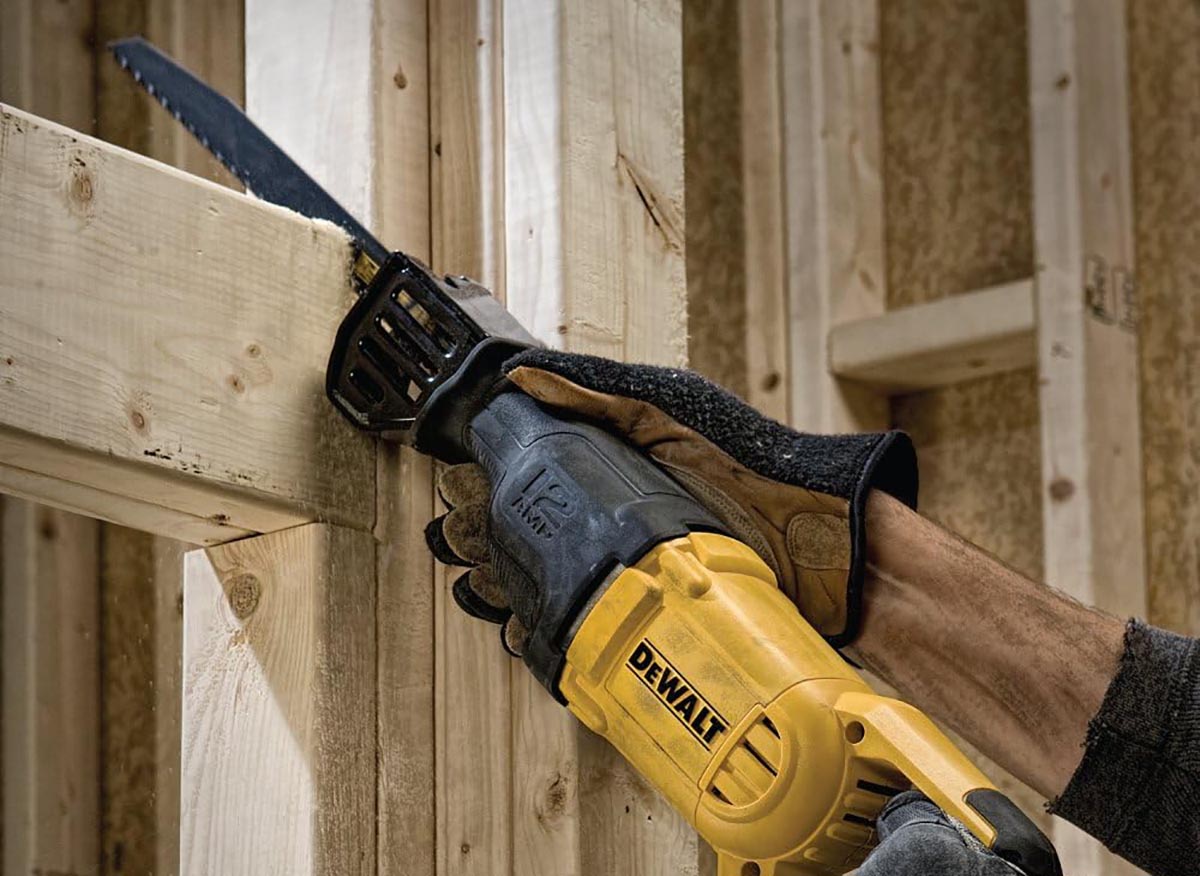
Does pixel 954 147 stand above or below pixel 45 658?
above

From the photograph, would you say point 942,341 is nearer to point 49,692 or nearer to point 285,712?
point 49,692

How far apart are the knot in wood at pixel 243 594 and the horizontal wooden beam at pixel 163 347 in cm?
3

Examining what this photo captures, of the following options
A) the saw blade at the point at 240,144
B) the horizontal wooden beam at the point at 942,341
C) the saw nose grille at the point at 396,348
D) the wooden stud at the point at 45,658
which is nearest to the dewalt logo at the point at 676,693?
the saw nose grille at the point at 396,348

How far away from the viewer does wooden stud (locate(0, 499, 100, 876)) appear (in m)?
2.04

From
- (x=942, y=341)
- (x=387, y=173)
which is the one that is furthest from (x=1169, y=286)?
(x=387, y=173)

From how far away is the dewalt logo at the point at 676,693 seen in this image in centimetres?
90

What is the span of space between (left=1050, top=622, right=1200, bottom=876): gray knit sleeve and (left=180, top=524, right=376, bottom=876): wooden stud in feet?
1.48

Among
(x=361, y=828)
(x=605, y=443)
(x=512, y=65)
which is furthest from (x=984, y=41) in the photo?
(x=361, y=828)

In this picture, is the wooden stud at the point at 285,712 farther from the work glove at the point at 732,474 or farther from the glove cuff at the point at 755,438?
the glove cuff at the point at 755,438

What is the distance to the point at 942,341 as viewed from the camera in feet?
7.07

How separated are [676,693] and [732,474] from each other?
0.53ft

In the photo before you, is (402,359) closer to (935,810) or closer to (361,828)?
(361,828)

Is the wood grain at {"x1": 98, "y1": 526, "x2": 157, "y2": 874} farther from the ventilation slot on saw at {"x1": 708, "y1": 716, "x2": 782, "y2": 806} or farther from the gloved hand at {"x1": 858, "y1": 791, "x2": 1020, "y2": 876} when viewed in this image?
the gloved hand at {"x1": 858, "y1": 791, "x2": 1020, "y2": 876}

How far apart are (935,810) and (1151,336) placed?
1.44 meters
